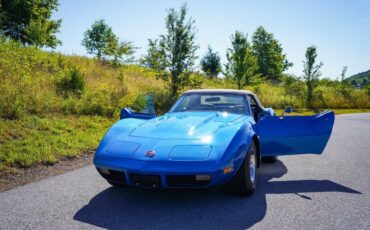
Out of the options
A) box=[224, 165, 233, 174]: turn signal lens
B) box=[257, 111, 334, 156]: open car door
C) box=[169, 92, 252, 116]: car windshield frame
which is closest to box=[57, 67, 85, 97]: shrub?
box=[169, 92, 252, 116]: car windshield frame

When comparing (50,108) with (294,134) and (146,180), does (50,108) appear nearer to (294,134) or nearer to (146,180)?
(146,180)

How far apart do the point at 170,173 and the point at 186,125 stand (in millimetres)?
957

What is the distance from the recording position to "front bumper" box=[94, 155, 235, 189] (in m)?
3.31

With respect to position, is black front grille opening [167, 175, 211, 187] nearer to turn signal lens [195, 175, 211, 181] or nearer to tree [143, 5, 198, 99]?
turn signal lens [195, 175, 211, 181]

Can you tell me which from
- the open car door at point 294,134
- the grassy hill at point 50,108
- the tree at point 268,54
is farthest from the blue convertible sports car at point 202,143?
the tree at point 268,54

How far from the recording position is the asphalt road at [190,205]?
316cm

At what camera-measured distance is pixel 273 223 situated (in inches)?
126

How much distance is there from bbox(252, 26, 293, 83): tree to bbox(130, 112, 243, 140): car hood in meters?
46.8

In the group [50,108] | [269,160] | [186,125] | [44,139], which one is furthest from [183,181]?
[50,108]

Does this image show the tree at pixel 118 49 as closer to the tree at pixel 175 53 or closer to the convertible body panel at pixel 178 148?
the tree at pixel 175 53

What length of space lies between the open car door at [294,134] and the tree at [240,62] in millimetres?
17620

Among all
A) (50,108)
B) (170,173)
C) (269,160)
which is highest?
(50,108)

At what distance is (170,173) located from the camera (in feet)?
10.8

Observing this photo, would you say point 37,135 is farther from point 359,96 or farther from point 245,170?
point 359,96
